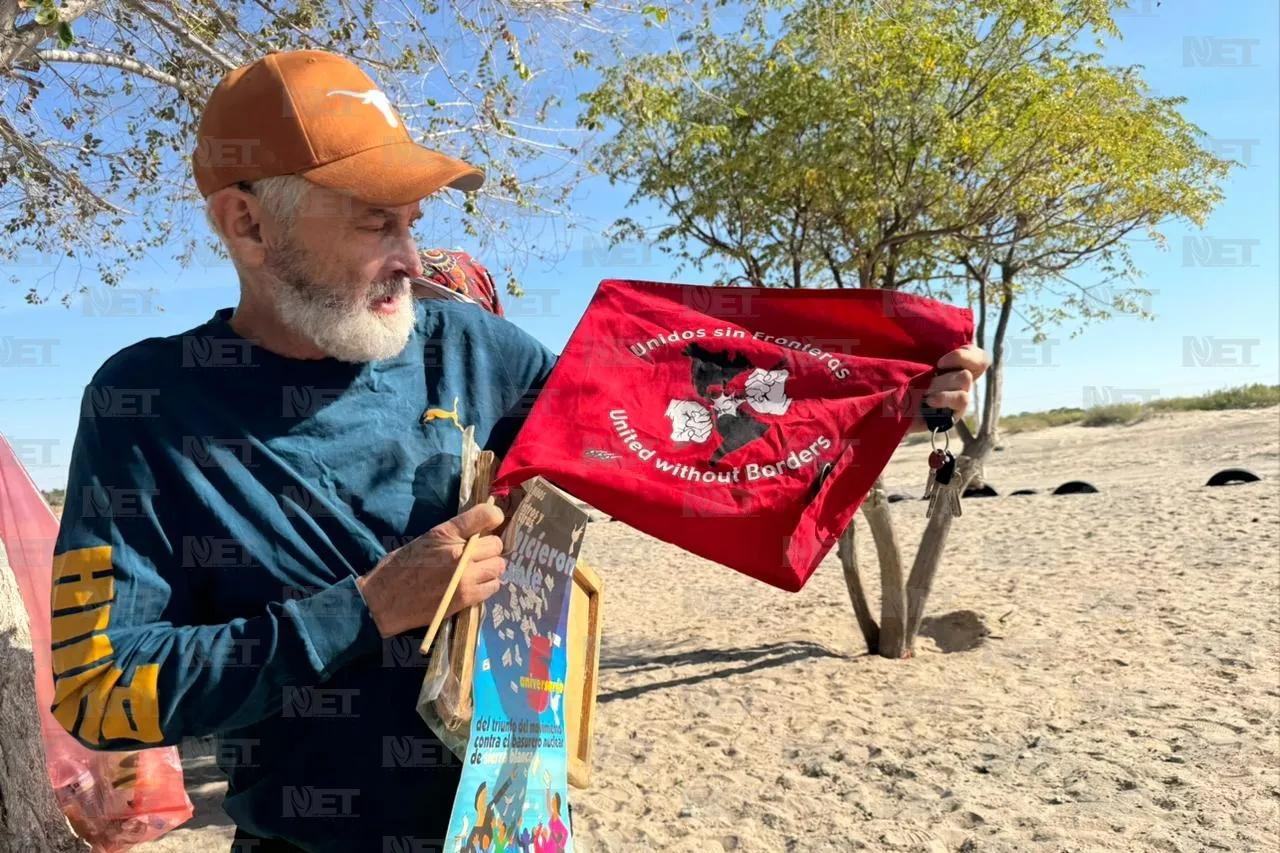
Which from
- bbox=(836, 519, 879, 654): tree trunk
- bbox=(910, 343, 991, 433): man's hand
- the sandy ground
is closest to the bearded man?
bbox=(910, 343, 991, 433): man's hand

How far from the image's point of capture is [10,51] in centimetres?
397

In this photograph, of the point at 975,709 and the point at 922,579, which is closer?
the point at 975,709

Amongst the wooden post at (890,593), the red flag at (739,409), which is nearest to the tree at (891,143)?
the wooden post at (890,593)

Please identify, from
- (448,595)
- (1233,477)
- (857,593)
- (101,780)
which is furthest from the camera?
(1233,477)

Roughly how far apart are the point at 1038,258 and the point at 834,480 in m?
9.25

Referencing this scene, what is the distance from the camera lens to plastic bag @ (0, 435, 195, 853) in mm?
3238

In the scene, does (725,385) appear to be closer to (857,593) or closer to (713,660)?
(857,593)

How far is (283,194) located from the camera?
153 cm

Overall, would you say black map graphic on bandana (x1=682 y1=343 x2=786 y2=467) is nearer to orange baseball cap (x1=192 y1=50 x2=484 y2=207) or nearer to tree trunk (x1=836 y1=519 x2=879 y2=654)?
orange baseball cap (x1=192 y1=50 x2=484 y2=207)

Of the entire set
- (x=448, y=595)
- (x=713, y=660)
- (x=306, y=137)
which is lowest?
(x=713, y=660)

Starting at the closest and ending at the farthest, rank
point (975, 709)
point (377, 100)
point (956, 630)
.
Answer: point (377, 100), point (975, 709), point (956, 630)

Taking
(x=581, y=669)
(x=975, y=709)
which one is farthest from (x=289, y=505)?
(x=975, y=709)

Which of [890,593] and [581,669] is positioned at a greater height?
[581,669]

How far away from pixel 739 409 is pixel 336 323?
0.94 metres
